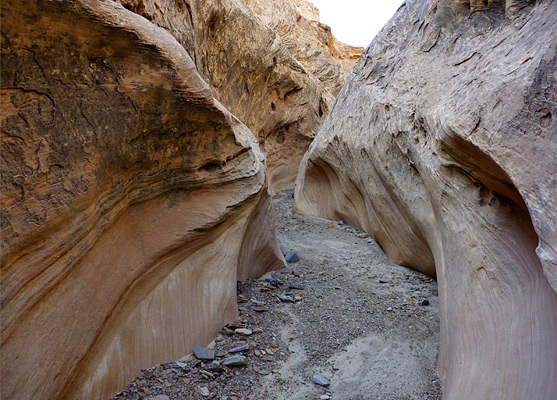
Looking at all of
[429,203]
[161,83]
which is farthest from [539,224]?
[161,83]

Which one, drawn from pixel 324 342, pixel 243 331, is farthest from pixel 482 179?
pixel 243 331

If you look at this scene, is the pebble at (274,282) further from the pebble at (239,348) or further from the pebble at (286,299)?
the pebble at (239,348)

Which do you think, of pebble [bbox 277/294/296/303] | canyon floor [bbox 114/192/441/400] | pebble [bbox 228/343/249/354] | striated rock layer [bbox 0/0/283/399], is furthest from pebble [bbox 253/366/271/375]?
pebble [bbox 277/294/296/303]

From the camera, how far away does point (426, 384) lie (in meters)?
2.48

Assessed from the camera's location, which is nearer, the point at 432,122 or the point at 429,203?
the point at 432,122

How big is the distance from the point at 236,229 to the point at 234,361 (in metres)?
1.01

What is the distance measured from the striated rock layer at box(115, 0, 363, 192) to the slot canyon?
2.07ft

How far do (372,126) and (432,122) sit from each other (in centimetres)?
160

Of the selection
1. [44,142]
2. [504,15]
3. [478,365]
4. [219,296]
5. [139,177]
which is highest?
[504,15]

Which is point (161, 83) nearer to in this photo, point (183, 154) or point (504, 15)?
point (183, 154)

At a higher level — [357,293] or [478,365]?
[478,365]

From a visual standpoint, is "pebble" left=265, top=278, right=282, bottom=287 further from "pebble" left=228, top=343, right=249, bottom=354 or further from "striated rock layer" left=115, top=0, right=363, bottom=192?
"striated rock layer" left=115, top=0, right=363, bottom=192

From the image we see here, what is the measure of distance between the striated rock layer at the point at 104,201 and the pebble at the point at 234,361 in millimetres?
267

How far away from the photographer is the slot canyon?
1825 millimetres
